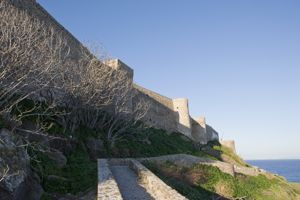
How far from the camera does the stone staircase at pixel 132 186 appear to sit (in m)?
9.44

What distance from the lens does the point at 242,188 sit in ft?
69.6

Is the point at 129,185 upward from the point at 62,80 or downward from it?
downward

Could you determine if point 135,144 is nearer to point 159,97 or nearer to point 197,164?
point 197,164

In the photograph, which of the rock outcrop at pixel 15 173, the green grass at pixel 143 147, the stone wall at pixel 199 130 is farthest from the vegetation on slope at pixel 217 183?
the stone wall at pixel 199 130

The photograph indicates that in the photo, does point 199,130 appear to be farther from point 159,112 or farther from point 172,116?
point 159,112

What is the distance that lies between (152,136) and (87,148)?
44.4ft

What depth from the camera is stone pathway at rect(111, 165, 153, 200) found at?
11123 millimetres

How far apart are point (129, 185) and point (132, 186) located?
0.23 m

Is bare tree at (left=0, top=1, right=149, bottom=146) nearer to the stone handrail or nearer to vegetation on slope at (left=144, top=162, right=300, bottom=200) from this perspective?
the stone handrail

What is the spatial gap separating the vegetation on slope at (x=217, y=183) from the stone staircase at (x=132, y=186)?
94.2 inches

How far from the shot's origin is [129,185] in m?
12.8

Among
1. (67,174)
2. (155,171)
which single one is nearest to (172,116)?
(155,171)

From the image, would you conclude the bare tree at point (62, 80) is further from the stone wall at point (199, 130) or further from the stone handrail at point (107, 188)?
the stone wall at point (199, 130)

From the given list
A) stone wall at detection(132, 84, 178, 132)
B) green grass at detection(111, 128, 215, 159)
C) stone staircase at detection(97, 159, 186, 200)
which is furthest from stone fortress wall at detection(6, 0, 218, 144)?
stone staircase at detection(97, 159, 186, 200)
